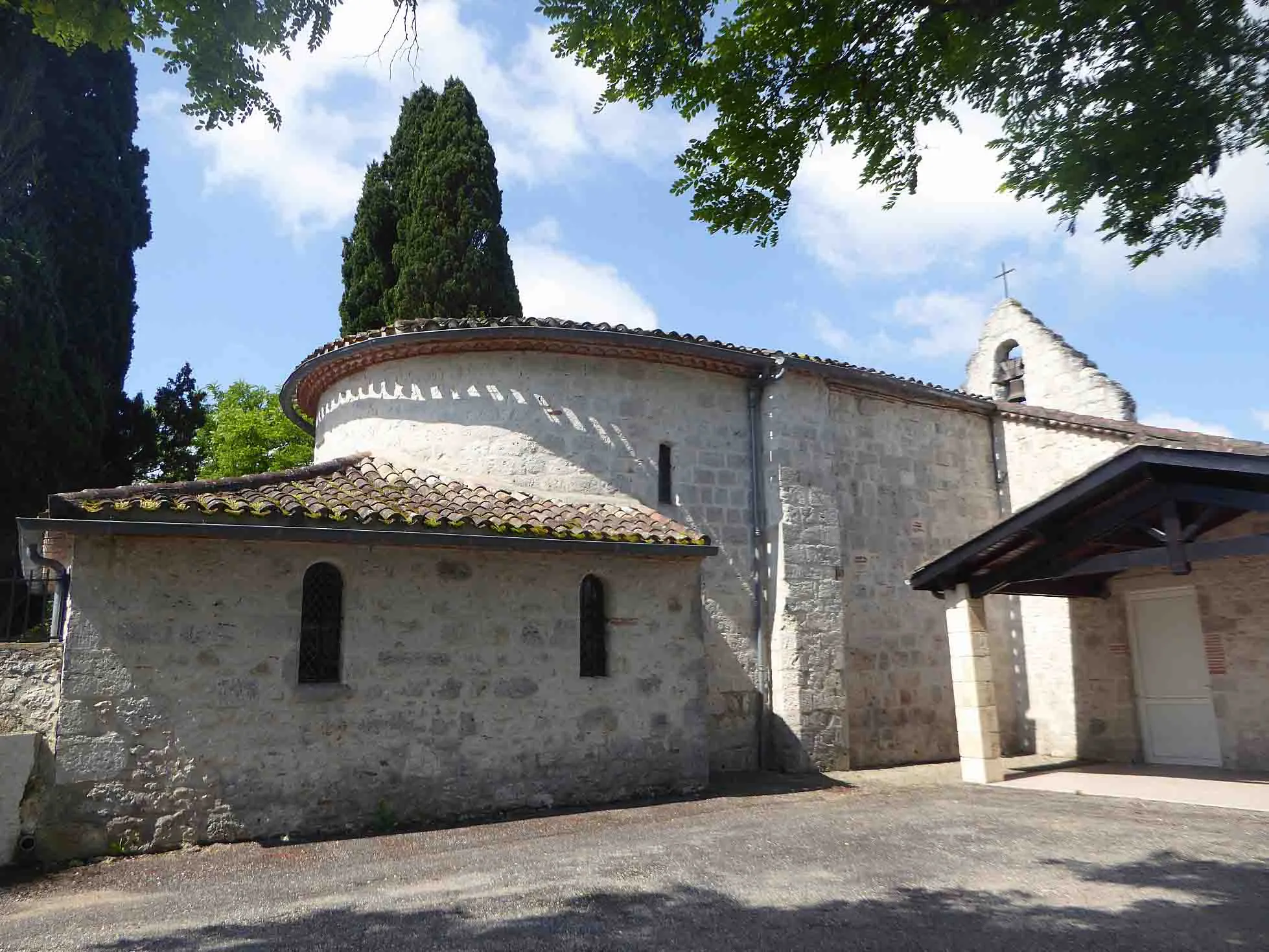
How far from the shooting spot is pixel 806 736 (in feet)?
35.0

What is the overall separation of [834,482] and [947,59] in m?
8.08

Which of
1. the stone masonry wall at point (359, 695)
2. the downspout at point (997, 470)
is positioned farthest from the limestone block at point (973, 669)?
the downspout at point (997, 470)

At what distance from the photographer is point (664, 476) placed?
A: 36.3 feet

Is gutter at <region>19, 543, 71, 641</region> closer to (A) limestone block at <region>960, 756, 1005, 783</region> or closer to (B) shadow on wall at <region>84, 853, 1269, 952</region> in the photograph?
(B) shadow on wall at <region>84, 853, 1269, 952</region>

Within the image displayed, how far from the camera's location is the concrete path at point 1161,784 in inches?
335

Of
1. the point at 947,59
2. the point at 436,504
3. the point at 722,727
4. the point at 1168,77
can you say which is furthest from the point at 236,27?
the point at 722,727

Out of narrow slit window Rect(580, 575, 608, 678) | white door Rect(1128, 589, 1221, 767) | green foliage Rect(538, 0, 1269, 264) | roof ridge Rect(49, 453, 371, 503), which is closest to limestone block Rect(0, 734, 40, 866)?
roof ridge Rect(49, 453, 371, 503)

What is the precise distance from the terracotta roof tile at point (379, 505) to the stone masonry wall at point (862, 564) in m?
2.28

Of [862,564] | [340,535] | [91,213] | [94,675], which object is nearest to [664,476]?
[862,564]

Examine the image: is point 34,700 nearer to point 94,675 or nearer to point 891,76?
point 94,675

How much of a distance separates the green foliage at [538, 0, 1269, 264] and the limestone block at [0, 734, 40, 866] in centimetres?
631

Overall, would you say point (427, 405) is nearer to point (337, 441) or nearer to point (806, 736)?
point (337, 441)

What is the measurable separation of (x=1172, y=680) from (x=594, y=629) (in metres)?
7.78

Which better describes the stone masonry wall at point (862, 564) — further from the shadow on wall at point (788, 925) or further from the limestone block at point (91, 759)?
the limestone block at point (91, 759)
